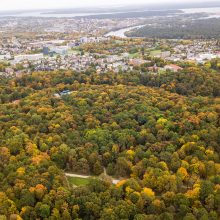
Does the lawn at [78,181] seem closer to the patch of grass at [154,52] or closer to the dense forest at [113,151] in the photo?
the dense forest at [113,151]

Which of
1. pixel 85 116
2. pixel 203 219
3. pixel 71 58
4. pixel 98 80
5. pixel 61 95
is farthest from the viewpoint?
pixel 71 58

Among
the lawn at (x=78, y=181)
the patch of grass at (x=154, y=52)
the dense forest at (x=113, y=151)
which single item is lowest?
the lawn at (x=78, y=181)

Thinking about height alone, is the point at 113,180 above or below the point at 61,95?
below

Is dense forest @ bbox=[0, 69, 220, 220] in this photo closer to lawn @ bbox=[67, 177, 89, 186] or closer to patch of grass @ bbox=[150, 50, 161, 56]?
lawn @ bbox=[67, 177, 89, 186]

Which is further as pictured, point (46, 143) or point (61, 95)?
point (61, 95)

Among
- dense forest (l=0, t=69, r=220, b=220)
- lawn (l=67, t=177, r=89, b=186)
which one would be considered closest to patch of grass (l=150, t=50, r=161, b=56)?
dense forest (l=0, t=69, r=220, b=220)

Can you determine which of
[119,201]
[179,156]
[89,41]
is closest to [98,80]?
[179,156]

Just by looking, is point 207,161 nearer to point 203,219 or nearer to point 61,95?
point 203,219

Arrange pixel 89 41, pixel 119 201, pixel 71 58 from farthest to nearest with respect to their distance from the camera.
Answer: pixel 89 41 → pixel 71 58 → pixel 119 201

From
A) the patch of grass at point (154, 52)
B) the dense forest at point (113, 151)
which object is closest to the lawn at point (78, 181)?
the dense forest at point (113, 151)
